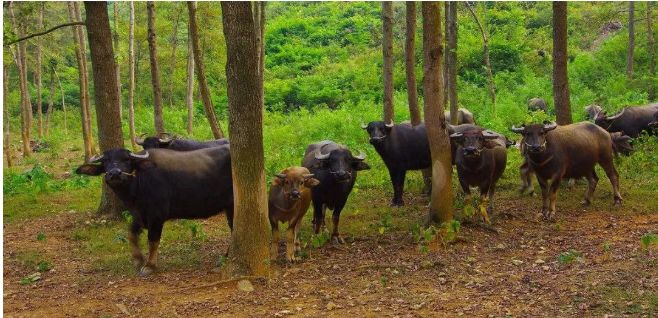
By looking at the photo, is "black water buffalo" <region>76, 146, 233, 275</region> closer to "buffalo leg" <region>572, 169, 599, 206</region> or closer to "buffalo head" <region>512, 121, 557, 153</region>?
"buffalo head" <region>512, 121, 557, 153</region>

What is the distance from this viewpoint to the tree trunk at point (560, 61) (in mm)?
12727

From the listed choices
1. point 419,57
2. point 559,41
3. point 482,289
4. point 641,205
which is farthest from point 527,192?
point 419,57

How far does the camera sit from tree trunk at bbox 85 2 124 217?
1217cm

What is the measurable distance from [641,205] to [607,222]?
147cm

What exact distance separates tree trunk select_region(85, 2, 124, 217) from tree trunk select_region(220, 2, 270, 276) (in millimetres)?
5298

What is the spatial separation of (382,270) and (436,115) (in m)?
2.38

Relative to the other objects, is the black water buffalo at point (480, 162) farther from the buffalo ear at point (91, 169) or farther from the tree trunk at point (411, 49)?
the buffalo ear at point (91, 169)

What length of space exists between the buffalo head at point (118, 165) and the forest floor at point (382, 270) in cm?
130

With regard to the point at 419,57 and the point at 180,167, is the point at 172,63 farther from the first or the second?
the point at 180,167

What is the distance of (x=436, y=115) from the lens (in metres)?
9.36

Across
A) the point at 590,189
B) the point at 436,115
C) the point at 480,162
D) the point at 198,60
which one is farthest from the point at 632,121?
the point at 198,60

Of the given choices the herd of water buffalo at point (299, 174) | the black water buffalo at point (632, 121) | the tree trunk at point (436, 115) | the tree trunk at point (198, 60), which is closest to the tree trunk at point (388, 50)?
the herd of water buffalo at point (299, 174)

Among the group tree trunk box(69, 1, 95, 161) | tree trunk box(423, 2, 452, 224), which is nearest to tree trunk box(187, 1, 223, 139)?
tree trunk box(69, 1, 95, 161)

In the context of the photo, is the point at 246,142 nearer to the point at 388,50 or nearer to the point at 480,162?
the point at 480,162
